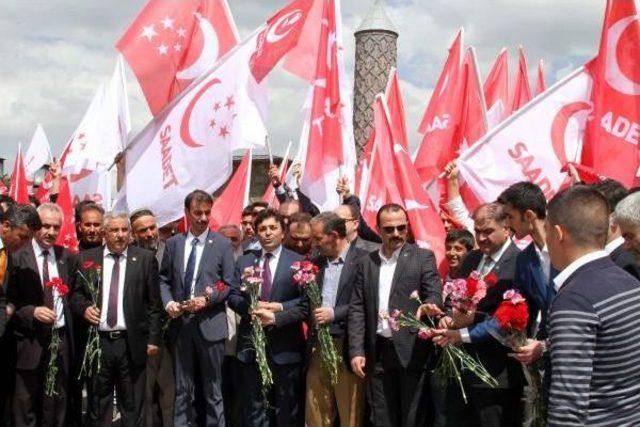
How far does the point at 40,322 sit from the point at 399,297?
9.30ft

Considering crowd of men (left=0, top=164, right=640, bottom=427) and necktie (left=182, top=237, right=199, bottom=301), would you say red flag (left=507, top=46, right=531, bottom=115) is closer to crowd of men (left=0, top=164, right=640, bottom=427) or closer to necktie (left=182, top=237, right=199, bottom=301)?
crowd of men (left=0, top=164, right=640, bottom=427)

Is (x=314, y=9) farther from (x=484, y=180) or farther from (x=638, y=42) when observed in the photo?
(x=638, y=42)

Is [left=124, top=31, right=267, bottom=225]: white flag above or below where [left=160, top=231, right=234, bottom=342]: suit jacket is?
above

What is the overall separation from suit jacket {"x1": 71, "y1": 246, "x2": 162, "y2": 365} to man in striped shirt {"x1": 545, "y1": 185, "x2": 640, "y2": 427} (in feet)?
14.5

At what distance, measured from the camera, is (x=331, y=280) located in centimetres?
648

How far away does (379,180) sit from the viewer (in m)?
8.33

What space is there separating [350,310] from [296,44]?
400 cm

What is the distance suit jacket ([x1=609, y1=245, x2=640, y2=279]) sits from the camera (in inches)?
156

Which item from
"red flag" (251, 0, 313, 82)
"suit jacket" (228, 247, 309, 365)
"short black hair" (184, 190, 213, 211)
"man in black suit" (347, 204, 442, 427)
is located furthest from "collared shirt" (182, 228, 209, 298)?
"red flag" (251, 0, 313, 82)

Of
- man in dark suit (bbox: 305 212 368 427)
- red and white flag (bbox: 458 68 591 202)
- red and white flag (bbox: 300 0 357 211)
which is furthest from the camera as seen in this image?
red and white flag (bbox: 300 0 357 211)

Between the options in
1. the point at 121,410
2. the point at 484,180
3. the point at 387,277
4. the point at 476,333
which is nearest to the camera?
the point at 476,333

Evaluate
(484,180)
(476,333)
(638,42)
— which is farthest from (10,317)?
(638,42)

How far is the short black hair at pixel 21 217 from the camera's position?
589 centimetres

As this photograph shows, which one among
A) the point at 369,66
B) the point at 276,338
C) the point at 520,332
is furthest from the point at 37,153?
the point at 369,66
